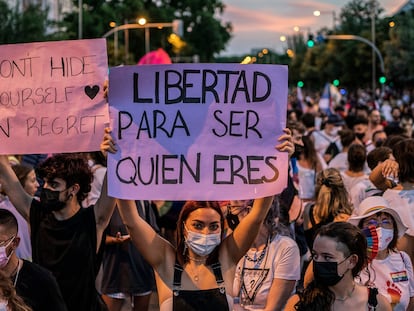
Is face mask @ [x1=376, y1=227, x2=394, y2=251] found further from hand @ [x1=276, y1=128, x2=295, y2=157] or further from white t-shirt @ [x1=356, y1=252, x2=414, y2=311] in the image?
hand @ [x1=276, y1=128, x2=295, y2=157]

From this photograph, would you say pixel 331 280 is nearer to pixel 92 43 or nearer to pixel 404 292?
pixel 404 292

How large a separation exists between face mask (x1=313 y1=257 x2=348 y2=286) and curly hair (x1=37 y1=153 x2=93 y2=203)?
1.65 meters

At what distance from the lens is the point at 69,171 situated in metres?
4.77

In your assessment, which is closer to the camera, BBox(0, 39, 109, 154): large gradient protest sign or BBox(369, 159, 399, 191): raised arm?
BBox(0, 39, 109, 154): large gradient protest sign

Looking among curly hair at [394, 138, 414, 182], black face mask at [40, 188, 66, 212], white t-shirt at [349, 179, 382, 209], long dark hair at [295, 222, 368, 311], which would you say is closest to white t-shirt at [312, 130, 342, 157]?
white t-shirt at [349, 179, 382, 209]

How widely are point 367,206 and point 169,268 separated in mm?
1543

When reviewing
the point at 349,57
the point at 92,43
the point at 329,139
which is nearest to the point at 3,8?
the point at 329,139

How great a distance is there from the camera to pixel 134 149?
407 centimetres

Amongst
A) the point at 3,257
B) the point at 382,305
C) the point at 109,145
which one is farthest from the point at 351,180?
the point at 3,257

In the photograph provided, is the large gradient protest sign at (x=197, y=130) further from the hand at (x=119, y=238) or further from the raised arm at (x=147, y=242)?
the hand at (x=119, y=238)

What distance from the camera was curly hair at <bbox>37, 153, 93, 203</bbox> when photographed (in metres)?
4.76

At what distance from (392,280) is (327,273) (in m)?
1.10

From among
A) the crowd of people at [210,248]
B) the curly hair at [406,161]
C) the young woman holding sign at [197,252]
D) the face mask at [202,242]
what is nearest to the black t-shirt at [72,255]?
the crowd of people at [210,248]

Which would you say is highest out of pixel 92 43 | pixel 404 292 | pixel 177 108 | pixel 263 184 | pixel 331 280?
pixel 92 43
